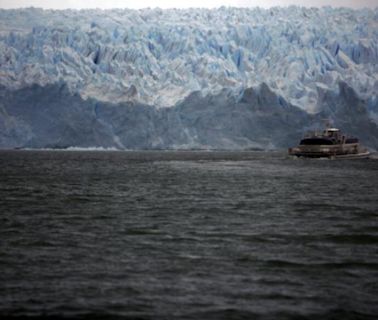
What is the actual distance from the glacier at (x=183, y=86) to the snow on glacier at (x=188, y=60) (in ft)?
→ 0.73

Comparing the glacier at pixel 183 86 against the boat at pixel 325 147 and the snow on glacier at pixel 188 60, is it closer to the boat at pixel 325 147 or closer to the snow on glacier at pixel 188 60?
the snow on glacier at pixel 188 60

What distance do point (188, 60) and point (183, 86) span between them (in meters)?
5.78

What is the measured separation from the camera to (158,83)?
143 metres

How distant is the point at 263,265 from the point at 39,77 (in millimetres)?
123559

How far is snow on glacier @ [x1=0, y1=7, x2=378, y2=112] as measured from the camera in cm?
13825

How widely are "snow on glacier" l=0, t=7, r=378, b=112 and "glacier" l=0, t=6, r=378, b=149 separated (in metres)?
0.22

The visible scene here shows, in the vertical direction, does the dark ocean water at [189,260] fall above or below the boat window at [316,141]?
above

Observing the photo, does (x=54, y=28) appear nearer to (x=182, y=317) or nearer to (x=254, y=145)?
(x=254, y=145)

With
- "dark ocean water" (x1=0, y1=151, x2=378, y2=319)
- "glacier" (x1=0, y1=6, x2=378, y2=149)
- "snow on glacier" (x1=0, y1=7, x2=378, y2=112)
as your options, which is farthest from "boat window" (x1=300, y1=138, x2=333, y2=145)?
"dark ocean water" (x1=0, y1=151, x2=378, y2=319)

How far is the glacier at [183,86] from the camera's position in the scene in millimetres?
136625

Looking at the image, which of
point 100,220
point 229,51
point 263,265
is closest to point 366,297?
point 263,265

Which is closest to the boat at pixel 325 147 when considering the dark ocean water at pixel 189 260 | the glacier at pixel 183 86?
the glacier at pixel 183 86

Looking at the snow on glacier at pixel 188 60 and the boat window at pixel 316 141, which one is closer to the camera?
the boat window at pixel 316 141

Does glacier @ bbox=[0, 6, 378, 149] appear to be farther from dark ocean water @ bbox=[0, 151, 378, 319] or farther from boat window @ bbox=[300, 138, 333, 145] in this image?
dark ocean water @ bbox=[0, 151, 378, 319]
